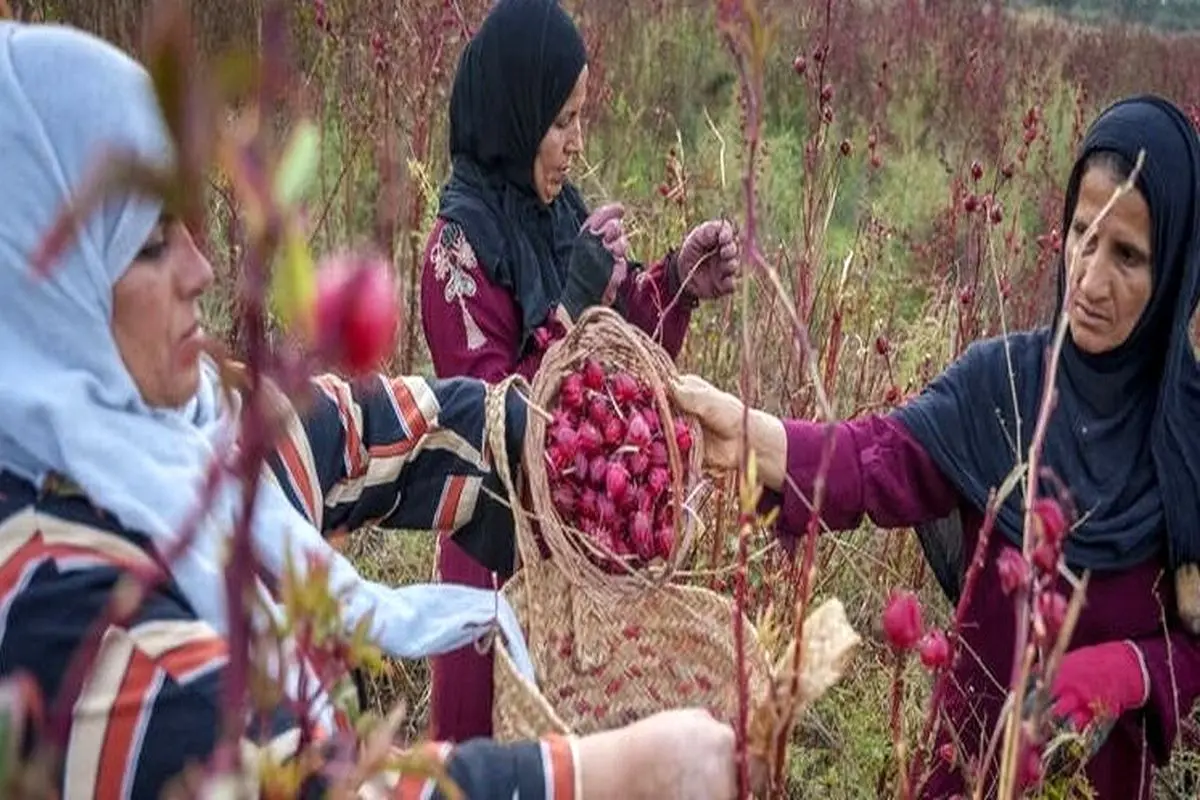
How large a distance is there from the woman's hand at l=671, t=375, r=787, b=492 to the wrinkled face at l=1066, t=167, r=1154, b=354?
39cm

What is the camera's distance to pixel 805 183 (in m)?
3.55

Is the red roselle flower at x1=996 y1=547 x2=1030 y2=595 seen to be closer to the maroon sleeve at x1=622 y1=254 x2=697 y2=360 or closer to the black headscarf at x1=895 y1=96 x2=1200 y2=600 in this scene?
the black headscarf at x1=895 y1=96 x2=1200 y2=600

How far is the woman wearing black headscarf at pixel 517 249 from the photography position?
201 centimetres

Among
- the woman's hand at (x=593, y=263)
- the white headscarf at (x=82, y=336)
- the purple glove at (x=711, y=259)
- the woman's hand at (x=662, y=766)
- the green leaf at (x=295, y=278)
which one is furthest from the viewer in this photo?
the purple glove at (x=711, y=259)

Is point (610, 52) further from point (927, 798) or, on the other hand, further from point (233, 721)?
point (233, 721)

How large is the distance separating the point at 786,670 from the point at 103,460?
1.68ft

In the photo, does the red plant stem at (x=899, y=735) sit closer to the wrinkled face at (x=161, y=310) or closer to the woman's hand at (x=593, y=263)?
the wrinkled face at (x=161, y=310)

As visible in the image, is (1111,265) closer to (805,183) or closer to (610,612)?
(610,612)

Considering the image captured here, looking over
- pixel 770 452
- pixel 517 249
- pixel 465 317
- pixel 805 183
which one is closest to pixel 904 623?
pixel 770 452

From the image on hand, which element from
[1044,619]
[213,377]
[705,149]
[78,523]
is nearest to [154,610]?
[78,523]

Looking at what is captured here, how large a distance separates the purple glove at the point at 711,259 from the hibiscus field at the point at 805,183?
0.07m

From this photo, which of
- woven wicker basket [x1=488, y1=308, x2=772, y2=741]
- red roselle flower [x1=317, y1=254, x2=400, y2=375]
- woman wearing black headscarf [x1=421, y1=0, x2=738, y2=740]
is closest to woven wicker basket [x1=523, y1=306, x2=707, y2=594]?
woven wicker basket [x1=488, y1=308, x2=772, y2=741]

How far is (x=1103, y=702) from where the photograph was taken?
5.03ft

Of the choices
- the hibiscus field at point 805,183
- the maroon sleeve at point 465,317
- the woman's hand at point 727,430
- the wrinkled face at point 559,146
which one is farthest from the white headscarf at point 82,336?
the wrinkled face at point 559,146
